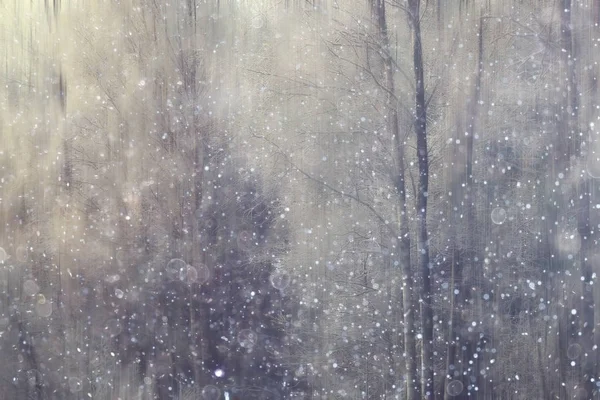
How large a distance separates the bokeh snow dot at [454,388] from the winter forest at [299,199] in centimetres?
2

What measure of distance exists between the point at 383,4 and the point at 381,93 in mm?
447

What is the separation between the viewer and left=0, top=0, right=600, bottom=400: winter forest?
2939mm

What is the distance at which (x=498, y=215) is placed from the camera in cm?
294

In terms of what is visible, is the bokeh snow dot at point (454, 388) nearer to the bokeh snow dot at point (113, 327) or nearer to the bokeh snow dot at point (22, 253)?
the bokeh snow dot at point (113, 327)

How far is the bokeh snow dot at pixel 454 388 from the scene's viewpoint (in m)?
2.96

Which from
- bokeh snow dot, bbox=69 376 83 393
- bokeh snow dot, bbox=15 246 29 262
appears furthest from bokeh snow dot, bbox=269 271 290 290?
bokeh snow dot, bbox=15 246 29 262

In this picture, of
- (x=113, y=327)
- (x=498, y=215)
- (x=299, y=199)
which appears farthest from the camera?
(x=113, y=327)

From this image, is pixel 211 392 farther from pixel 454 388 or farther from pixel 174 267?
pixel 454 388

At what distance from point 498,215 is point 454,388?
2.88 feet

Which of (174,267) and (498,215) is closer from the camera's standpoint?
(498,215)

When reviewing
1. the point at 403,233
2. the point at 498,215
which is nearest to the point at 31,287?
the point at 403,233

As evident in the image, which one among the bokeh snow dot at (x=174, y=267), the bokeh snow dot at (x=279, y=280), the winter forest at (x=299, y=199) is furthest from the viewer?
the bokeh snow dot at (x=174, y=267)

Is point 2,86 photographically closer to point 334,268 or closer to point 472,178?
point 334,268

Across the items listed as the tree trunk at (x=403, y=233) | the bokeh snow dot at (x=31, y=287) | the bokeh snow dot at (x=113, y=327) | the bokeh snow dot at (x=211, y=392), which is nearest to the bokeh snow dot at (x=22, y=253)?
the bokeh snow dot at (x=31, y=287)
